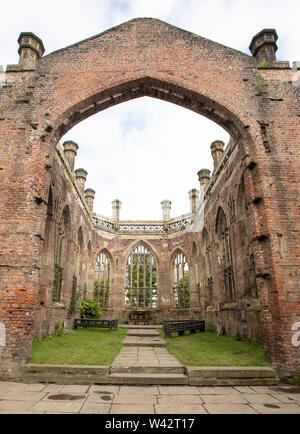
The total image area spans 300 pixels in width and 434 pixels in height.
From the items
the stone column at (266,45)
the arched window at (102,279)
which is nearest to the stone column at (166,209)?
the arched window at (102,279)

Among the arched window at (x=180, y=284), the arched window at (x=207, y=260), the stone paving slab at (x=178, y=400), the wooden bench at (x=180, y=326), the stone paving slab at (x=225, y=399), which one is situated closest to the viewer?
the stone paving slab at (x=178, y=400)

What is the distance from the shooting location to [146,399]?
4551 mm

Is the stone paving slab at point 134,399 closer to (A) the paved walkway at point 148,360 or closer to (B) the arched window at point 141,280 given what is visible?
(A) the paved walkway at point 148,360

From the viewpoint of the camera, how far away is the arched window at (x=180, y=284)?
2164 centimetres

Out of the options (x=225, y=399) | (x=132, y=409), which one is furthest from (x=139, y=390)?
(x=225, y=399)

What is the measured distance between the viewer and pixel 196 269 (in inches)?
806

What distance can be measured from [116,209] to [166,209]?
414 cm

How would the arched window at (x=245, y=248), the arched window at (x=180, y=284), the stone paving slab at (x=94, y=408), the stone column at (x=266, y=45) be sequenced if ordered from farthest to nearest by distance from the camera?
the arched window at (x=180, y=284)
the arched window at (x=245, y=248)
the stone column at (x=266, y=45)
the stone paving slab at (x=94, y=408)

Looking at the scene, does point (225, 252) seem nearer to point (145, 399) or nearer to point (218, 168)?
point (218, 168)

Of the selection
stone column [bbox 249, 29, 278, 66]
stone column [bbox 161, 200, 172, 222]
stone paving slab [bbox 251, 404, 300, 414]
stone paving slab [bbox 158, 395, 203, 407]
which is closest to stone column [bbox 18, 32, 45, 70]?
stone column [bbox 249, 29, 278, 66]

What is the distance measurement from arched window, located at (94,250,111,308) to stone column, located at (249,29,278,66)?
677 inches

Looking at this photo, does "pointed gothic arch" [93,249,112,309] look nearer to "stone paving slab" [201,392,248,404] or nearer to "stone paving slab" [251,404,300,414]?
"stone paving slab" [201,392,248,404]

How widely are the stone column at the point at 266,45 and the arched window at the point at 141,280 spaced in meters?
16.5

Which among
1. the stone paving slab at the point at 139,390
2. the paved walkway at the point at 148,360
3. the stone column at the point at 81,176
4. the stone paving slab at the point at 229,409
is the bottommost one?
the stone paving slab at the point at 229,409
